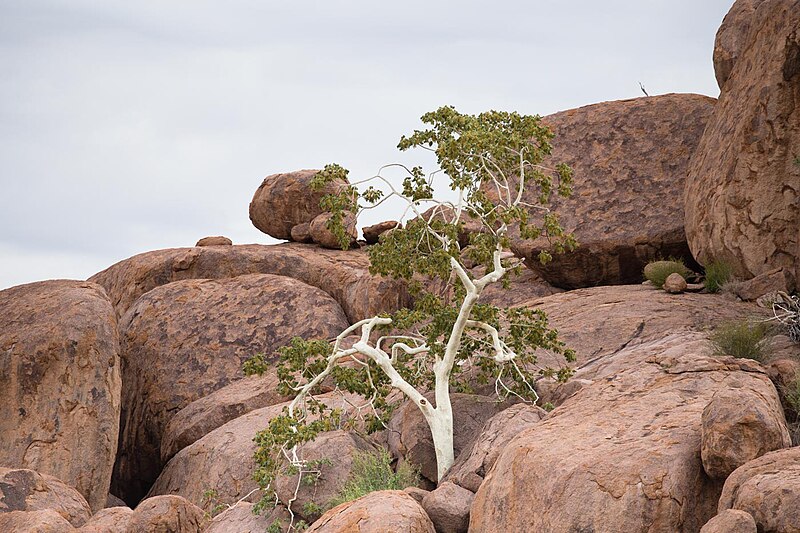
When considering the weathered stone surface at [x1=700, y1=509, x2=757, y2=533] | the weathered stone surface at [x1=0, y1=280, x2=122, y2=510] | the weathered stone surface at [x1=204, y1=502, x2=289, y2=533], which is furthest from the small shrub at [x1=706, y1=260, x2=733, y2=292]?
the weathered stone surface at [x1=0, y1=280, x2=122, y2=510]

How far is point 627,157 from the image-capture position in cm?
2264

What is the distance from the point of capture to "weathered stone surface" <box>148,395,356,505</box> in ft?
55.9

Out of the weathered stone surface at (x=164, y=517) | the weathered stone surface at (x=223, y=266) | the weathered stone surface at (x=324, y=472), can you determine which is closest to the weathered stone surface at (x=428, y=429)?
the weathered stone surface at (x=324, y=472)

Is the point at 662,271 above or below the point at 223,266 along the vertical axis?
below

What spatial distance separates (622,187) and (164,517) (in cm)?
1342

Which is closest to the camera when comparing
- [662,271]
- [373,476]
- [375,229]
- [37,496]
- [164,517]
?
[164,517]

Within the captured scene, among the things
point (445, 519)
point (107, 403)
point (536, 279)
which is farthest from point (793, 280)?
point (107, 403)

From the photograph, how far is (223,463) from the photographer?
57.4 ft

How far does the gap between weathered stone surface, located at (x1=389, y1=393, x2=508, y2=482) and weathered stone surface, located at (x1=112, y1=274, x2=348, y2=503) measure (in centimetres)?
809

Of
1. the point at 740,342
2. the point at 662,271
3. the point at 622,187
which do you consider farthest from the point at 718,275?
the point at 740,342

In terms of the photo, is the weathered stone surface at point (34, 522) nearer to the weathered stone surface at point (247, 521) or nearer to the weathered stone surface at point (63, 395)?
the weathered stone surface at point (247, 521)

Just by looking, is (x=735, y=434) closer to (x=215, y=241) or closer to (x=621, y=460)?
(x=621, y=460)

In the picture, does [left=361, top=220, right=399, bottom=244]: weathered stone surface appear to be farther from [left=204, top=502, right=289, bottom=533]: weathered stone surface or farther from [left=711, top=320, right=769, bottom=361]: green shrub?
[left=711, top=320, right=769, bottom=361]: green shrub

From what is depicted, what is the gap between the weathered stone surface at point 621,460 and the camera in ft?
29.9
